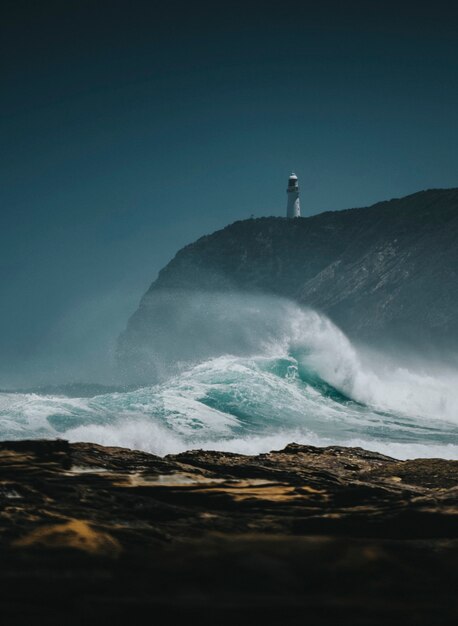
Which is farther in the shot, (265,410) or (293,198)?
(293,198)

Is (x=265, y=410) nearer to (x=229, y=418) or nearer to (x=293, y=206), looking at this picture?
(x=229, y=418)

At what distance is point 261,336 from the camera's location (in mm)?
70688

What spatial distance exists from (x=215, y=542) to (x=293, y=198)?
290 ft

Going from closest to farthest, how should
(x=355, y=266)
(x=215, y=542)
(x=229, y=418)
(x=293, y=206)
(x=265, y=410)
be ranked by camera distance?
1. (x=215, y=542)
2. (x=229, y=418)
3. (x=265, y=410)
4. (x=355, y=266)
5. (x=293, y=206)

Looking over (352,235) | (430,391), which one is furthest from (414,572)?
(352,235)

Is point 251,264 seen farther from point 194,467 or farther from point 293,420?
point 194,467

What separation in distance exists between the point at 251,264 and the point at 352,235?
1612 cm

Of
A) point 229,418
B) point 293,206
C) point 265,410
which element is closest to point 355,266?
point 293,206

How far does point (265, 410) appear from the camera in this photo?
1961cm

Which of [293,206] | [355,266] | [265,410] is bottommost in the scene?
[265,410]

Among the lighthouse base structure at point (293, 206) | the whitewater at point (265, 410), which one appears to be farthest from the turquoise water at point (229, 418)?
the lighthouse base structure at point (293, 206)

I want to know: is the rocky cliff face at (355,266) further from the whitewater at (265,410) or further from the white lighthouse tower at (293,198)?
the whitewater at (265,410)

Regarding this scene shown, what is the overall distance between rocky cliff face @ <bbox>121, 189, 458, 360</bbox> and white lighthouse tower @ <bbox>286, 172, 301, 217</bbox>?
4.90 metres

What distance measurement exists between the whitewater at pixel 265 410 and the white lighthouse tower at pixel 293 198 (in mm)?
53139
